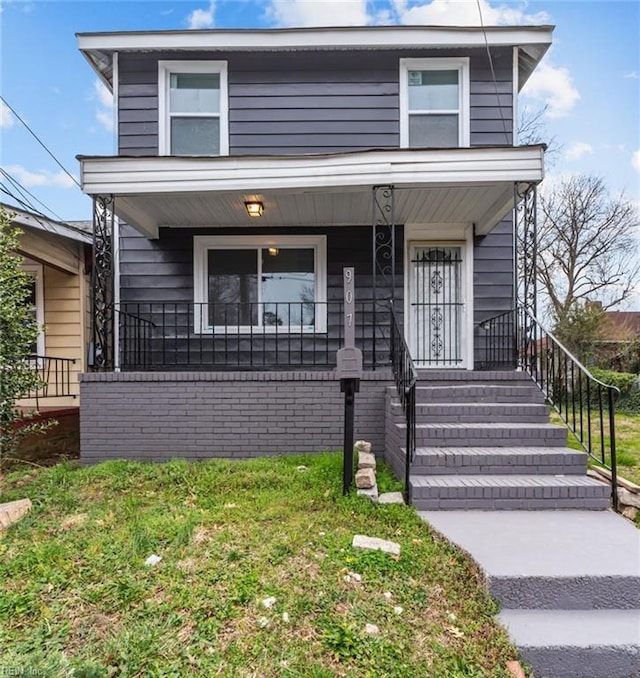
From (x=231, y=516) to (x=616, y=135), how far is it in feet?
54.2

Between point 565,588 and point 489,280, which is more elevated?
point 489,280

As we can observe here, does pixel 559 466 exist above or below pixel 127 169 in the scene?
below

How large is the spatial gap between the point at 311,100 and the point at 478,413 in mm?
5097

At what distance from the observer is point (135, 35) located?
5.75 m

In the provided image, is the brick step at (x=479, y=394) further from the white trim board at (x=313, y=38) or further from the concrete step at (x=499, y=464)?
the white trim board at (x=313, y=38)

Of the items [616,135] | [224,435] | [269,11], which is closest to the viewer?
[224,435]

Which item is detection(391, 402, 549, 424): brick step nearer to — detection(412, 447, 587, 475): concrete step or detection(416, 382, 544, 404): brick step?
detection(416, 382, 544, 404): brick step

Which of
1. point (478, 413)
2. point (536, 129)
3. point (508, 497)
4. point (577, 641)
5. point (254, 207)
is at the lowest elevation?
point (577, 641)

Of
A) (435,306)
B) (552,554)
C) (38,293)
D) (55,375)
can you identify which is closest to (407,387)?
(552,554)

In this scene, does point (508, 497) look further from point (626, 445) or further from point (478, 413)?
point (626, 445)

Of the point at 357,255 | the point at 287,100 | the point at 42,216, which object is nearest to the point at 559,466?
the point at 357,255

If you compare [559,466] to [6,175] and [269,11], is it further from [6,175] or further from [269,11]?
[6,175]

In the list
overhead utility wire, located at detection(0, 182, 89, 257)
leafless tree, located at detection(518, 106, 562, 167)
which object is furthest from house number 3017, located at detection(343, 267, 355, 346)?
leafless tree, located at detection(518, 106, 562, 167)

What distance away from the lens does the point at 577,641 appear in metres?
2.03
